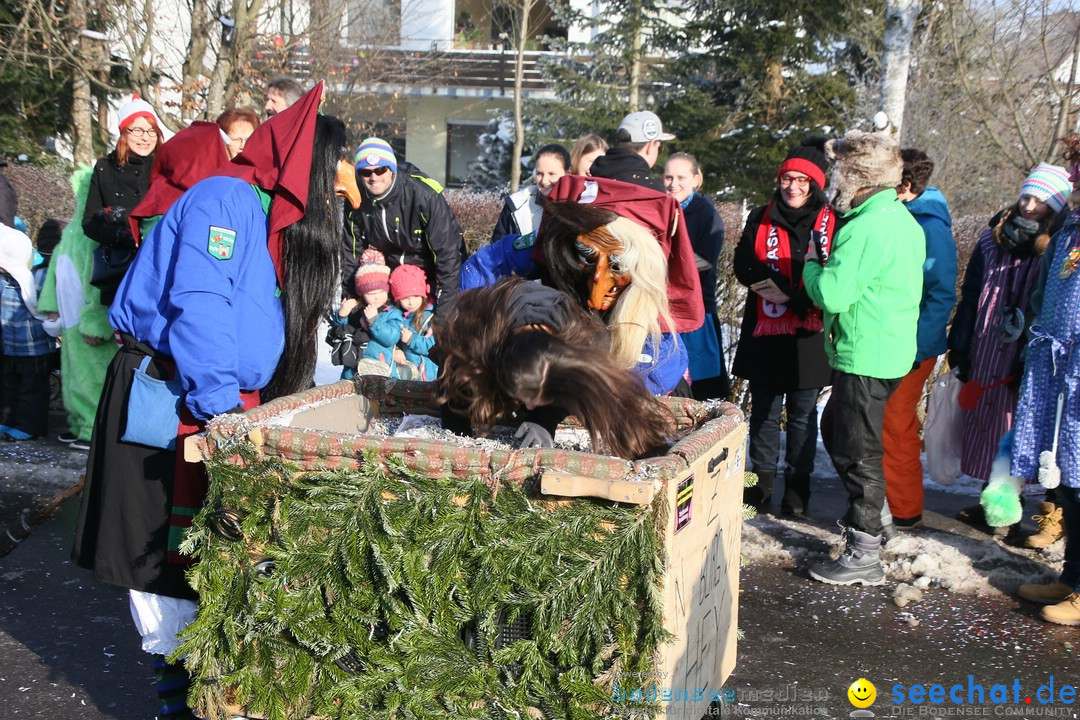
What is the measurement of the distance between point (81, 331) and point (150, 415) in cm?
322

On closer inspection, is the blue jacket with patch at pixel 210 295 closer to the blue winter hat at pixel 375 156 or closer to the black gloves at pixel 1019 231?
the blue winter hat at pixel 375 156

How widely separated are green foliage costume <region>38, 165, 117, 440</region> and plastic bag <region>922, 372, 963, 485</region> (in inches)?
177

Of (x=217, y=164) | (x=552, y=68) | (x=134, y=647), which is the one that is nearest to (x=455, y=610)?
(x=217, y=164)

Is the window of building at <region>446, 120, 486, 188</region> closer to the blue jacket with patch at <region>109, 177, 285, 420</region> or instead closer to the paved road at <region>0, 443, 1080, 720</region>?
the paved road at <region>0, 443, 1080, 720</region>

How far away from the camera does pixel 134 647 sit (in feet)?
12.5

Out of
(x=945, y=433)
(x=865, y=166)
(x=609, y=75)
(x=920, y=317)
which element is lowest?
(x=945, y=433)

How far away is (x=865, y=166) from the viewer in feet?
13.8

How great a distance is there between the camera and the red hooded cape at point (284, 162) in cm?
287

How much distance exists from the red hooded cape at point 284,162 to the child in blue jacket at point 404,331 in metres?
2.12

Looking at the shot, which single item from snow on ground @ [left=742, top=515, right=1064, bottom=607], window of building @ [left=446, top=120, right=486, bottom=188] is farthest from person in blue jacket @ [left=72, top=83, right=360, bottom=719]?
window of building @ [left=446, top=120, right=486, bottom=188]

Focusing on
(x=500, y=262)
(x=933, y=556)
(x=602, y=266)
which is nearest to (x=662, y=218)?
(x=602, y=266)

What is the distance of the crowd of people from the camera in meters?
2.81

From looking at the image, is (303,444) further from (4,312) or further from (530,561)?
(4,312)

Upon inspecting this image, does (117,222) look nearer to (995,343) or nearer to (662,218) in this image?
(662,218)
